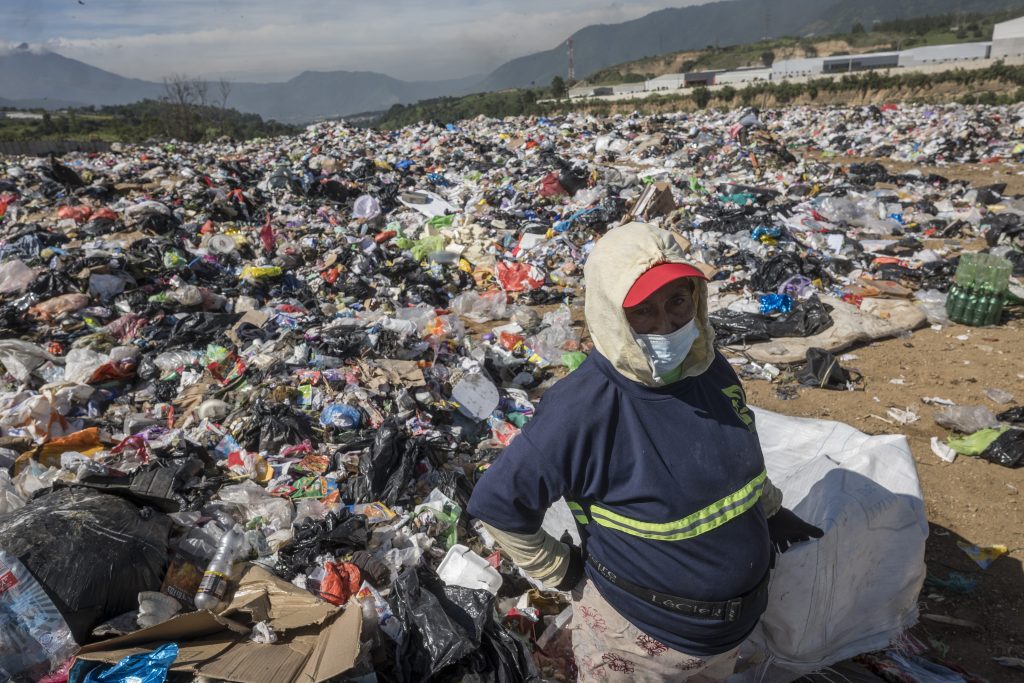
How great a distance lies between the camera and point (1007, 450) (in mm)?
3256

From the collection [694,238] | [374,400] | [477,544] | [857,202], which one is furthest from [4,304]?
[857,202]

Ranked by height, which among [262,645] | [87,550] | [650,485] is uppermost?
[650,485]

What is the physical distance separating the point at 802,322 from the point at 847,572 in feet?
11.8

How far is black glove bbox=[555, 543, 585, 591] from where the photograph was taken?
146 centimetres

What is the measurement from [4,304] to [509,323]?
4.86 m

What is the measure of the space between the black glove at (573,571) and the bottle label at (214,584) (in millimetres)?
1421

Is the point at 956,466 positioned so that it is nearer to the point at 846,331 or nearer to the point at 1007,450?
the point at 1007,450

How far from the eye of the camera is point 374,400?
148 inches

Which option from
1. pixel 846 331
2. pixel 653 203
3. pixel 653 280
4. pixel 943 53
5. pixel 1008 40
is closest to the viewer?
pixel 653 280

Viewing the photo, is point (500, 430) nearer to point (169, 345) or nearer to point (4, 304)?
point (169, 345)

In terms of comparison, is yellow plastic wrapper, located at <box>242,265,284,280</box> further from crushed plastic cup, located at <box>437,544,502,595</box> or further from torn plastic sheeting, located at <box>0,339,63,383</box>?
crushed plastic cup, located at <box>437,544,502,595</box>

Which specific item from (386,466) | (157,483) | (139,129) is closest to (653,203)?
(386,466)

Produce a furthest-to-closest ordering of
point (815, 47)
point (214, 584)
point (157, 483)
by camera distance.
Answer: point (815, 47) → point (157, 483) → point (214, 584)

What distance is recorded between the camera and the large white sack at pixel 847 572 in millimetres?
1846
